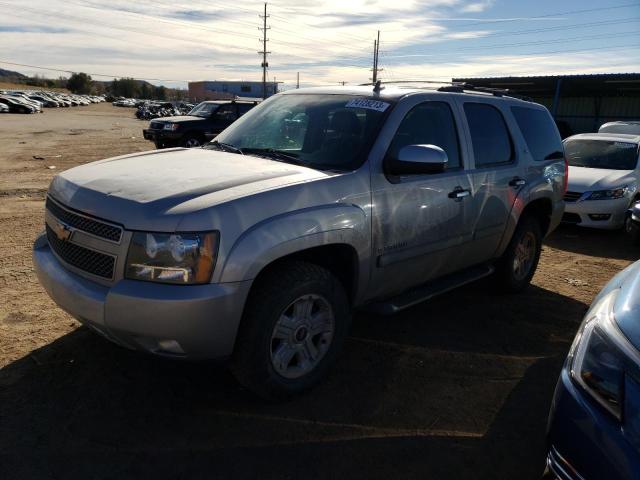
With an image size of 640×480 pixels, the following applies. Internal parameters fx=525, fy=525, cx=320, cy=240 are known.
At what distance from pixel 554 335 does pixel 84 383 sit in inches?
142

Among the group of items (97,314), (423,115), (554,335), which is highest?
(423,115)

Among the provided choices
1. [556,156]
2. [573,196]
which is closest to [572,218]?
[573,196]

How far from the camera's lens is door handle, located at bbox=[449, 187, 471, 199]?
3.93m

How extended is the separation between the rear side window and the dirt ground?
5.35ft

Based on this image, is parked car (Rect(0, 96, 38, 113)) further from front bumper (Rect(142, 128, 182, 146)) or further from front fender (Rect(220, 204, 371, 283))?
front fender (Rect(220, 204, 371, 283))

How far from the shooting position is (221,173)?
124 inches

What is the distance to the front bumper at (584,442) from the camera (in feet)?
5.69

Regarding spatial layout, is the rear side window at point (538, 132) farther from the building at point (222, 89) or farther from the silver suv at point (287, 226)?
the building at point (222, 89)

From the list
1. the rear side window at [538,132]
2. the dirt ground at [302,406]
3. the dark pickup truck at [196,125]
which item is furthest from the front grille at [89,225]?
the dark pickup truck at [196,125]

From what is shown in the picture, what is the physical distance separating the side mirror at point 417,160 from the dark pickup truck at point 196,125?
12427mm

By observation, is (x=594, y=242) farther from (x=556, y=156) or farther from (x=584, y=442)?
(x=584, y=442)

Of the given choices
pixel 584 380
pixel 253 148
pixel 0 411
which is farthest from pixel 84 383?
pixel 584 380

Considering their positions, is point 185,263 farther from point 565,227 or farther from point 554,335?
point 565,227

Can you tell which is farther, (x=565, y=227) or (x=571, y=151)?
(x=571, y=151)
